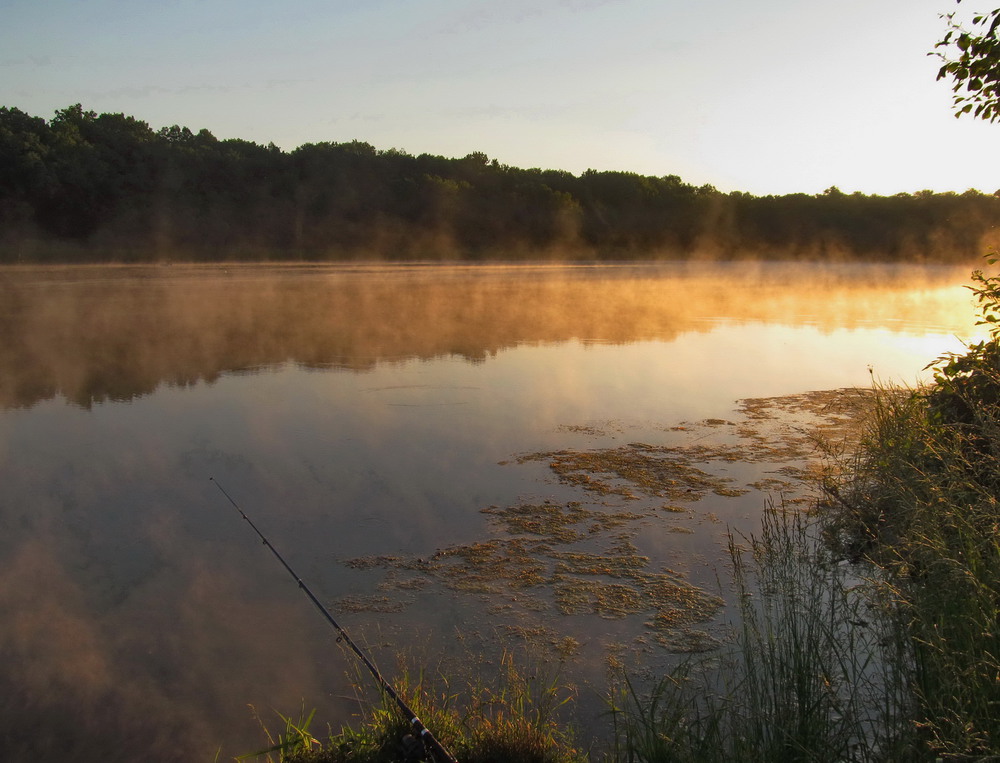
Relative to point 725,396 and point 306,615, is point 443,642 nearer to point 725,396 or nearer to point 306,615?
point 306,615

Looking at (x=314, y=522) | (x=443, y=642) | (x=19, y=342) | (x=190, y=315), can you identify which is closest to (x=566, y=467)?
(x=314, y=522)

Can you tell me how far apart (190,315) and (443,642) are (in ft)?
54.2

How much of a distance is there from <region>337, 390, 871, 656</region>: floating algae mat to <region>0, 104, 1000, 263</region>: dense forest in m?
36.6

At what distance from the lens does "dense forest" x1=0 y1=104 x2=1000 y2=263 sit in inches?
1644

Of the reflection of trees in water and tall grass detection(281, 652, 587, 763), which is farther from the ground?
the reflection of trees in water

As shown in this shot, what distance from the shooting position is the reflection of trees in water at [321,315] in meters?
12.4

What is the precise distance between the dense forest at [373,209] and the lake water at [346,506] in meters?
30.8

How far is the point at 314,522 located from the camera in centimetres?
580

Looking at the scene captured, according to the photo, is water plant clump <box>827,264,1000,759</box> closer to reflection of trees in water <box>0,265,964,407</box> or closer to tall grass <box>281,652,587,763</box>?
tall grass <box>281,652,587,763</box>

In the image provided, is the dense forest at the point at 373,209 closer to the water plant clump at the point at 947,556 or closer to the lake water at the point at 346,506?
the lake water at the point at 346,506

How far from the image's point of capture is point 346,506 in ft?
20.0

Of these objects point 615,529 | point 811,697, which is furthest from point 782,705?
point 615,529

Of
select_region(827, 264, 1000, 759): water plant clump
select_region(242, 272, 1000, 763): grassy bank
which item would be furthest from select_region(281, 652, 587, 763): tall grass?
select_region(827, 264, 1000, 759): water plant clump

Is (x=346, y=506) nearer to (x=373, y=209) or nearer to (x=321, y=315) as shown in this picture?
(x=321, y=315)
